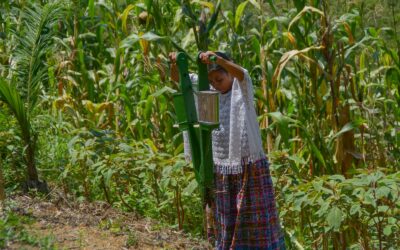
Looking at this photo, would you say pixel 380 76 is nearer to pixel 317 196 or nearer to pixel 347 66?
pixel 347 66

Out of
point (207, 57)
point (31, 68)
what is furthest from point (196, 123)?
point (31, 68)

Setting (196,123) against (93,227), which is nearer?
(196,123)

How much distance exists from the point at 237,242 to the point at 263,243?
151 millimetres

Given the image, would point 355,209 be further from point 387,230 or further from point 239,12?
point 239,12

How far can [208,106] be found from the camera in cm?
421

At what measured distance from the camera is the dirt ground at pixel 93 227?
204 inches

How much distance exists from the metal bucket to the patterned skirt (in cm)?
42

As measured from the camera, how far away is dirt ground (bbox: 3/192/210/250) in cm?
518

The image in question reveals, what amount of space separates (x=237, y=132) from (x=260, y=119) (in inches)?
48.6

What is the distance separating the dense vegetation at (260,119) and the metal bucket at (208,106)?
78cm

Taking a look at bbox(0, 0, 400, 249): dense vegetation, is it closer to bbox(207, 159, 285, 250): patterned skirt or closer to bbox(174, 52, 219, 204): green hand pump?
bbox(207, 159, 285, 250): patterned skirt

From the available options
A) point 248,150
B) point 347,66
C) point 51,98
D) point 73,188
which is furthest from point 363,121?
point 51,98

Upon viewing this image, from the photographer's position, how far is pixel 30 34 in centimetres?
612

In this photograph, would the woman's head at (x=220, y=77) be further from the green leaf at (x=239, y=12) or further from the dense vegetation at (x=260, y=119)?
the green leaf at (x=239, y=12)
